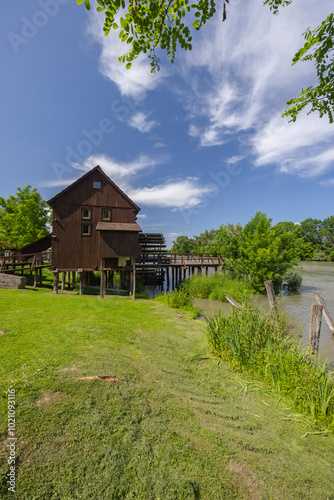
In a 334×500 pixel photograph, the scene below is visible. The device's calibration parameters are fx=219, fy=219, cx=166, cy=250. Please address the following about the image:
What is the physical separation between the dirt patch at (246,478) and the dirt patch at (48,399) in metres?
2.88

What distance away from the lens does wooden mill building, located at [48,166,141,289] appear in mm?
17906

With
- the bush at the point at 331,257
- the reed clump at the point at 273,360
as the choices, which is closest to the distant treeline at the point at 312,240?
the bush at the point at 331,257

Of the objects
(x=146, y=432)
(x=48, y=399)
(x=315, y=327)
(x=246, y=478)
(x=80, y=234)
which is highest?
(x=80, y=234)

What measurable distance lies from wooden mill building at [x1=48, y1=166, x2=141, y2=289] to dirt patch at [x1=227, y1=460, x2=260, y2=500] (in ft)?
51.3

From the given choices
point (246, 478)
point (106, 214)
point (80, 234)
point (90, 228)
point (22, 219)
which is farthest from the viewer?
point (22, 219)

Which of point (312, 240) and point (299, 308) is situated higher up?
point (312, 240)

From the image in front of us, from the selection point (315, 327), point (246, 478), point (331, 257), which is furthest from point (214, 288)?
point (331, 257)

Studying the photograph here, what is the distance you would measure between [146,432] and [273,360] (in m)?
3.66

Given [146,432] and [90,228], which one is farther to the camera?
[90,228]

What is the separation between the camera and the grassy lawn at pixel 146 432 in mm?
2682

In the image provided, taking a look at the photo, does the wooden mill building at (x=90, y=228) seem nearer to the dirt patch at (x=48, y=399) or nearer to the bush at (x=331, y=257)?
the dirt patch at (x=48, y=399)

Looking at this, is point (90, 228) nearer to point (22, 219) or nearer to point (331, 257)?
point (22, 219)

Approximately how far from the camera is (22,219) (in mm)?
26906

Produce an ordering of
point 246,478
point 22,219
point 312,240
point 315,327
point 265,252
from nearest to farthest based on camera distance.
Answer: point 246,478, point 315,327, point 265,252, point 22,219, point 312,240
